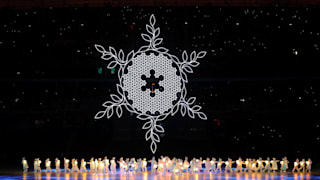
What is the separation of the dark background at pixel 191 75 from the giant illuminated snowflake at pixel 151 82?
362 mm

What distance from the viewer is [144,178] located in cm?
831

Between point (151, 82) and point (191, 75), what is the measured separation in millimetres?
957

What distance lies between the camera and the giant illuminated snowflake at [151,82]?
949 centimetres

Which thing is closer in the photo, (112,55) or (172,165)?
(172,165)

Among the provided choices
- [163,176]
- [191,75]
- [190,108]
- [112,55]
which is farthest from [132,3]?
[163,176]

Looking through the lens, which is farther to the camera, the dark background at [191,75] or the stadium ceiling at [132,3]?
the stadium ceiling at [132,3]

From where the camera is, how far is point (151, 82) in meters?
9.83

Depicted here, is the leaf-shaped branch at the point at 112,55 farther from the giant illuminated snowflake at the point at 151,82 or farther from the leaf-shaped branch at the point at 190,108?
the leaf-shaped branch at the point at 190,108

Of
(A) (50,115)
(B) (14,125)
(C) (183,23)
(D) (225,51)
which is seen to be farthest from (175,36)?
(B) (14,125)

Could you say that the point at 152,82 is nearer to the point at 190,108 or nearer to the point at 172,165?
the point at 190,108

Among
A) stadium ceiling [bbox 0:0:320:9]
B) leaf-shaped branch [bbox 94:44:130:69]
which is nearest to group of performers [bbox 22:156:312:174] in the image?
leaf-shaped branch [bbox 94:44:130:69]

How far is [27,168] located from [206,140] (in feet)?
12.1

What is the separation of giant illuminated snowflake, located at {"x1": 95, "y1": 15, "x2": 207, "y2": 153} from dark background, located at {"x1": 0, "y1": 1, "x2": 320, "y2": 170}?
1.19ft

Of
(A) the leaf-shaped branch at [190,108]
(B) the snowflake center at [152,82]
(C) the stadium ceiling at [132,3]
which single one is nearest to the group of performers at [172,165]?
(A) the leaf-shaped branch at [190,108]
